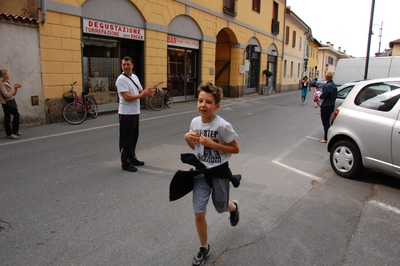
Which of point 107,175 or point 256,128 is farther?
point 256,128

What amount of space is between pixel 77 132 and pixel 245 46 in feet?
54.2

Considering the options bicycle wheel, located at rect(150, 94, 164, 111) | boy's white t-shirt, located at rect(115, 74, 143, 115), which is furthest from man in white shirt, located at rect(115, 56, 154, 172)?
bicycle wheel, located at rect(150, 94, 164, 111)

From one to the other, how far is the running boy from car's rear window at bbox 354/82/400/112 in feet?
10.8

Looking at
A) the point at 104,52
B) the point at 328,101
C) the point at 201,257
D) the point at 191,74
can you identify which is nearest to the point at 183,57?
the point at 191,74

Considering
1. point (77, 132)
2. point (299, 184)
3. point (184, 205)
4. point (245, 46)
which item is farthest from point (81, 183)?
point (245, 46)

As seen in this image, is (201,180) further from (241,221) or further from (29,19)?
(29,19)

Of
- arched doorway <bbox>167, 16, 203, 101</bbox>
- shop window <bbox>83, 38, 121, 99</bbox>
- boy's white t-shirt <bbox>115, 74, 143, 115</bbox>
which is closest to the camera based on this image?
boy's white t-shirt <bbox>115, 74, 143, 115</bbox>

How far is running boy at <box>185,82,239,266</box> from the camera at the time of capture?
106 inches

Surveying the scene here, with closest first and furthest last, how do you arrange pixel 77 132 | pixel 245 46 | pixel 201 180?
1. pixel 201 180
2. pixel 77 132
3. pixel 245 46

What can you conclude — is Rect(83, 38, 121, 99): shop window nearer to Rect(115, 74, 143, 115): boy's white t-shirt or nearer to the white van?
Rect(115, 74, 143, 115): boy's white t-shirt

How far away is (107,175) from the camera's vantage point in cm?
503

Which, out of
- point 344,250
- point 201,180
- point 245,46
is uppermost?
point 245,46

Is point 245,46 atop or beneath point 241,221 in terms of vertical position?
atop

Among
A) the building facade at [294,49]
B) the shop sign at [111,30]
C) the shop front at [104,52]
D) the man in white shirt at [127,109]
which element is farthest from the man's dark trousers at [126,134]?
the building facade at [294,49]
